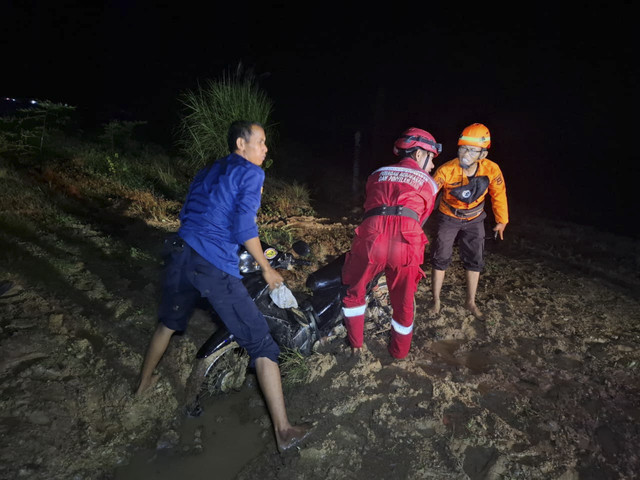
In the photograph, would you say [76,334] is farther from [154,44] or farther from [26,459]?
[154,44]

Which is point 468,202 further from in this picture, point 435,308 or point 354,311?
point 354,311

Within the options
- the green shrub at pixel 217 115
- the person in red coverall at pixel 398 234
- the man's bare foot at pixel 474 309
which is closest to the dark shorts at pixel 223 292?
the person in red coverall at pixel 398 234

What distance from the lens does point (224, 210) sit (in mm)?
2570

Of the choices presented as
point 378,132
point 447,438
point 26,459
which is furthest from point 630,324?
point 378,132

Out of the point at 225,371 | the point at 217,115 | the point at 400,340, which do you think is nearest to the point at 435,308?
the point at 400,340

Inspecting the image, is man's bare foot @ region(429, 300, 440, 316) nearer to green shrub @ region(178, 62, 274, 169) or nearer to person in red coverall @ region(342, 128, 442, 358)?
person in red coverall @ region(342, 128, 442, 358)

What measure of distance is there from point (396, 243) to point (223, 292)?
1359mm

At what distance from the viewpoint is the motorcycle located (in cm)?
300

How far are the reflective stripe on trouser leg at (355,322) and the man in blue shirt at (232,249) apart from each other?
0.92m

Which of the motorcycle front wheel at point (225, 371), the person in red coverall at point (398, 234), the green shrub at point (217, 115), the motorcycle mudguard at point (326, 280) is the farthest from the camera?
the green shrub at point (217, 115)

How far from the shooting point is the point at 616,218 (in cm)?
874

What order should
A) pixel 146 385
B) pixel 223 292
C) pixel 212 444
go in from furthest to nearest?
1. pixel 146 385
2. pixel 212 444
3. pixel 223 292

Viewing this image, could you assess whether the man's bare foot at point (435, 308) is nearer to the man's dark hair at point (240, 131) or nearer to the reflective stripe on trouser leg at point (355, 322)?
the reflective stripe on trouser leg at point (355, 322)

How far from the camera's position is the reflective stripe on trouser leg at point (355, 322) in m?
3.47
